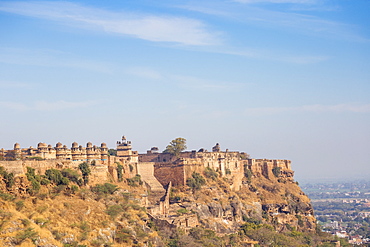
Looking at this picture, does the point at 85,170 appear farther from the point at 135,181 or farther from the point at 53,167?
the point at 135,181

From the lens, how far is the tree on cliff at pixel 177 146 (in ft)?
264

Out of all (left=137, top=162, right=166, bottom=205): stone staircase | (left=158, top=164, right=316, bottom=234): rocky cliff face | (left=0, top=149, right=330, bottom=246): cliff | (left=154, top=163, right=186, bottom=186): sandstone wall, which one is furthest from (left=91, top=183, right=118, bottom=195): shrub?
(left=154, top=163, right=186, bottom=186): sandstone wall

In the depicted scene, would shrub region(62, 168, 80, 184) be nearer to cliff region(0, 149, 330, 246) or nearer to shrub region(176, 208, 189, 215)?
cliff region(0, 149, 330, 246)

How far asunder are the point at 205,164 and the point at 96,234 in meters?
32.2

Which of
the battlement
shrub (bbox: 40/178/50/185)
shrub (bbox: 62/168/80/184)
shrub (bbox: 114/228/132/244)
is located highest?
the battlement

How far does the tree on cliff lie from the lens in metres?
80.4

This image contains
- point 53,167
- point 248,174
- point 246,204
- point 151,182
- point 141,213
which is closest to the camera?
point 53,167

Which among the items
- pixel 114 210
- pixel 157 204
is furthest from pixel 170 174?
pixel 114 210

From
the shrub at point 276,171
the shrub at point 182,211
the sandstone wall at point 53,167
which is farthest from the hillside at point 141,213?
the shrub at point 276,171

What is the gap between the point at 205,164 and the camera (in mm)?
78062

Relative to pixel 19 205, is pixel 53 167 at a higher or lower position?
higher

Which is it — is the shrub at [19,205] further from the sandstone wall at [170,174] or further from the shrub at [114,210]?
the sandstone wall at [170,174]

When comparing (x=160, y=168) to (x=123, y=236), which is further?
(x=160, y=168)

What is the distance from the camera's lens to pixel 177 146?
80.6 metres
